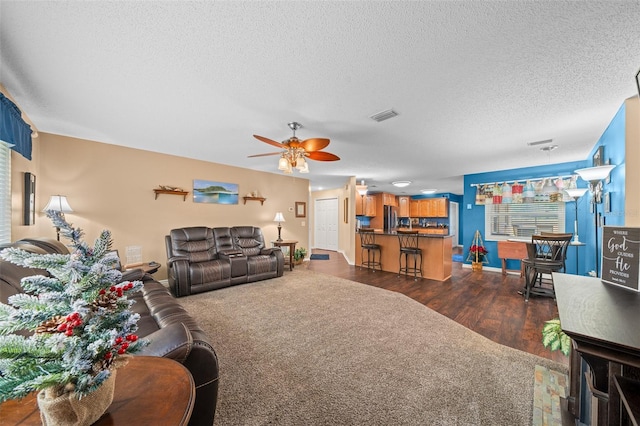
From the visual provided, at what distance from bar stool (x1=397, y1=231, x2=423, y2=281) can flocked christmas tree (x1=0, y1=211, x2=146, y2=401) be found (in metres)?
4.94

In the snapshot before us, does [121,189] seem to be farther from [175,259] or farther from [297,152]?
[297,152]

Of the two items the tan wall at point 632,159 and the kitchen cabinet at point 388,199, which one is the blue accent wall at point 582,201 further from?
the kitchen cabinet at point 388,199

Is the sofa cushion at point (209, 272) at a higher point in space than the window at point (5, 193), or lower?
lower

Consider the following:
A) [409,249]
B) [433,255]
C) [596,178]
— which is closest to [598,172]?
[596,178]

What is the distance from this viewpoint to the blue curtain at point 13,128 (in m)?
1.97

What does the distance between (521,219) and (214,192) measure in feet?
22.5

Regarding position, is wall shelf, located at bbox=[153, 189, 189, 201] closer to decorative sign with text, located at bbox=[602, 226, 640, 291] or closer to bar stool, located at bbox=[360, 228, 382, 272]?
bar stool, located at bbox=[360, 228, 382, 272]

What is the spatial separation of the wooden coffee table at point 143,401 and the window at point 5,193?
2.73 meters

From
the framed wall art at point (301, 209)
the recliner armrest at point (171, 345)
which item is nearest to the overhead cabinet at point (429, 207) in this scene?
the framed wall art at point (301, 209)

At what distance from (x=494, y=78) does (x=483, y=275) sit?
4.57 m

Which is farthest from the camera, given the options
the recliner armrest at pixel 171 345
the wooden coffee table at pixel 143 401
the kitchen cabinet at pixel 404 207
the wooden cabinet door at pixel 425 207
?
the kitchen cabinet at pixel 404 207

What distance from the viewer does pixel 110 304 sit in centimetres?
72

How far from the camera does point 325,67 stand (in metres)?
1.91

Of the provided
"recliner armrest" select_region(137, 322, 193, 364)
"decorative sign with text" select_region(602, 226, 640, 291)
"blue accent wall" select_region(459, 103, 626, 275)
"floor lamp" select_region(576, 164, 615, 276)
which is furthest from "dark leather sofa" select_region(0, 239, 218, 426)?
"floor lamp" select_region(576, 164, 615, 276)
